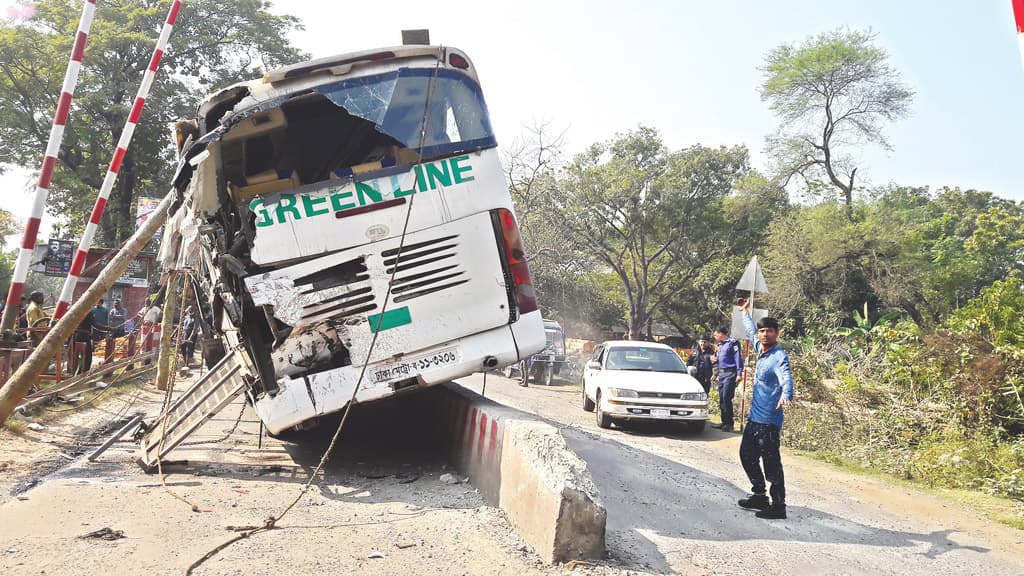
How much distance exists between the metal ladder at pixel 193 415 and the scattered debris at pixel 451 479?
1942 millimetres

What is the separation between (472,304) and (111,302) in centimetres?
2265

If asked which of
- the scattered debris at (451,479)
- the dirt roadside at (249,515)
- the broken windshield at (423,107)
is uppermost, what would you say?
the broken windshield at (423,107)

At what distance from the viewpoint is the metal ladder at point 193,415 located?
669 centimetres

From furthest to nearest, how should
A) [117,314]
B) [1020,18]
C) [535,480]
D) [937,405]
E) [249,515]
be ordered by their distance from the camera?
[117,314], [937,405], [249,515], [535,480], [1020,18]

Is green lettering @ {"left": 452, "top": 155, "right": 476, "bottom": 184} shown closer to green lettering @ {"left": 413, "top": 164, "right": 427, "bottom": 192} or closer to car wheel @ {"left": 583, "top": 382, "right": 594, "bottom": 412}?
green lettering @ {"left": 413, "top": 164, "right": 427, "bottom": 192}

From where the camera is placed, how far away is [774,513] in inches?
247

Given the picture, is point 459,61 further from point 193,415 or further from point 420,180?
point 193,415

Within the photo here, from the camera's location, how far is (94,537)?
469 cm

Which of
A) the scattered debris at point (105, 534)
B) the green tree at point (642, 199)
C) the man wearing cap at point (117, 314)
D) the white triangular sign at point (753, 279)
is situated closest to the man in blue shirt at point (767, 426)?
the scattered debris at point (105, 534)

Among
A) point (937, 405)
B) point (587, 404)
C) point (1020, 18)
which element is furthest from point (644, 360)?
point (1020, 18)

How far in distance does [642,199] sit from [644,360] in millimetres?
19080

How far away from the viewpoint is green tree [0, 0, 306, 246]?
26.6 meters

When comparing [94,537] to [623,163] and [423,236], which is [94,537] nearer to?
[423,236]

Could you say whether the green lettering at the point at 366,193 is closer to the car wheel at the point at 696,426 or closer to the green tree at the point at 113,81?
the car wheel at the point at 696,426
